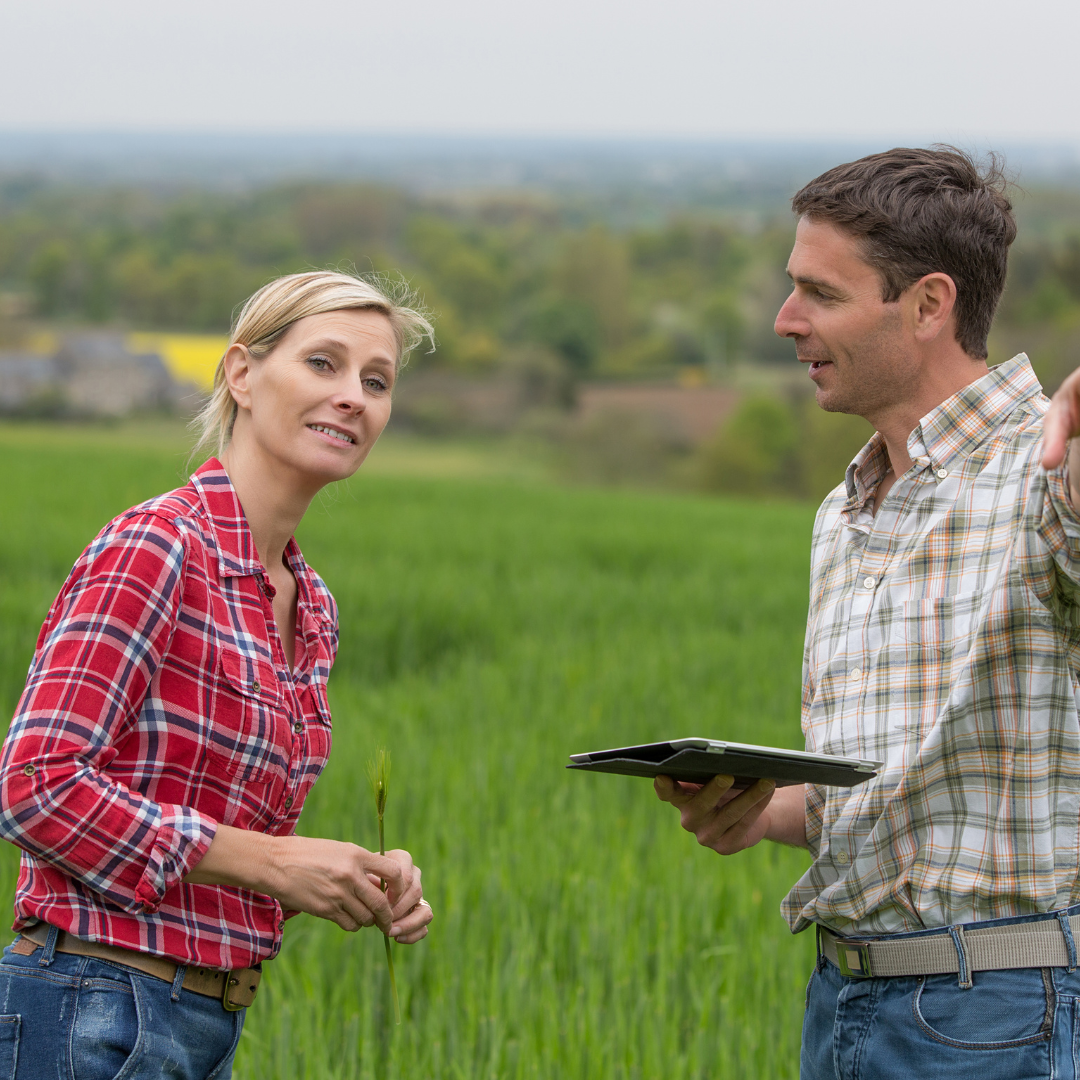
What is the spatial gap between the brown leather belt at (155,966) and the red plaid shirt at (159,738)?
0.9 inches

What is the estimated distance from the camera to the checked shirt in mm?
1622

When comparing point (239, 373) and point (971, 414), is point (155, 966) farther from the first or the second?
point (971, 414)

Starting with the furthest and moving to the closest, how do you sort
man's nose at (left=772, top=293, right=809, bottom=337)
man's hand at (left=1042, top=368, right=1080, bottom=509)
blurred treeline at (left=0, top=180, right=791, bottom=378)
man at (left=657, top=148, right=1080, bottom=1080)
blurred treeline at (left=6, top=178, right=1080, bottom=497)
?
blurred treeline at (left=0, top=180, right=791, bottom=378)
blurred treeline at (left=6, top=178, right=1080, bottom=497)
man's nose at (left=772, top=293, right=809, bottom=337)
man at (left=657, top=148, right=1080, bottom=1080)
man's hand at (left=1042, top=368, right=1080, bottom=509)

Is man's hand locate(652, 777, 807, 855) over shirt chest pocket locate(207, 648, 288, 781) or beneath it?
beneath

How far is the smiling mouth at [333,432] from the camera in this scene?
5.92 ft

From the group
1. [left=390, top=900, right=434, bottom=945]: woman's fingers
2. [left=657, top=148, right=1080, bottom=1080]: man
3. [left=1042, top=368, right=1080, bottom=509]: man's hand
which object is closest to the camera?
[left=1042, top=368, right=1080, bottom=509]: man's hand

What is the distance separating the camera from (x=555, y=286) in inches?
3433

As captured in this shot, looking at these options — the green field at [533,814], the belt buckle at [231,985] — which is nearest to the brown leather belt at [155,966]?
the belt buckle at [231,985]

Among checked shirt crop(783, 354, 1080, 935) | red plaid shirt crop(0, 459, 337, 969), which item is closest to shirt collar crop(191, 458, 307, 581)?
red plaid shirt crop(0, 459, 337, 969)

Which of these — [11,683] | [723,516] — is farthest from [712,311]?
[11,683]

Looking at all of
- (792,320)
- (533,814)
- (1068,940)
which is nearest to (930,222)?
(792,320)

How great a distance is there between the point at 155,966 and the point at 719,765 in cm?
74

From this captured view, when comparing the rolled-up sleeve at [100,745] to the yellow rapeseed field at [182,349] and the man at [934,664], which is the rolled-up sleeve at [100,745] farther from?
the yellow rapeseed field at [182,349]

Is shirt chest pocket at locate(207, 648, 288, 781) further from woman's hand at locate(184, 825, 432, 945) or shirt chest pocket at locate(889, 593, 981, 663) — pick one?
shirt chest pocket at locate(889, 593, 981, 663)
